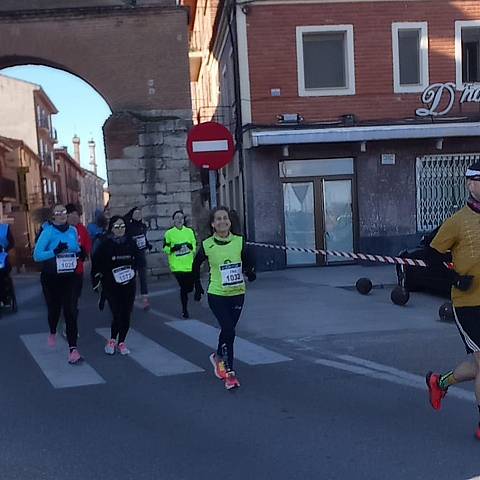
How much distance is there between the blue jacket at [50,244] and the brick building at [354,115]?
853cm

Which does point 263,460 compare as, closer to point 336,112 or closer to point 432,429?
point 432,429

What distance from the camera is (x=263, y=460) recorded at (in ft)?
14.5

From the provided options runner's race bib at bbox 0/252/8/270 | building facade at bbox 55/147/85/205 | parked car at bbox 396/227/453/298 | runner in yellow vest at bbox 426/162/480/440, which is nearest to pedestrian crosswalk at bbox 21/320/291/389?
runner's race bib at bbox 0/252/8/270

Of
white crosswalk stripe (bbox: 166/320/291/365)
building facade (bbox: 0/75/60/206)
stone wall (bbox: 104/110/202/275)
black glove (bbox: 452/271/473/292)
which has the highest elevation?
building facade (bbox: 0/75/60/206)

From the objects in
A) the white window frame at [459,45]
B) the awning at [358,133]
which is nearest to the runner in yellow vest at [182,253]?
the awning at [358,133]

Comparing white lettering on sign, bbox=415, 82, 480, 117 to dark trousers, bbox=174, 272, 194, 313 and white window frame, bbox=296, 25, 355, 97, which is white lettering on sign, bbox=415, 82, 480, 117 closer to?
white window frame, bbox=296, 25, 355, 97

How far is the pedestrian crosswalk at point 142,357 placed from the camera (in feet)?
22.6

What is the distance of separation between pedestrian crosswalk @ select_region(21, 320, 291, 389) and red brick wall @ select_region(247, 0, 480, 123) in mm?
8332

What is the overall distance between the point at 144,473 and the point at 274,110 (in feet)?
41.7

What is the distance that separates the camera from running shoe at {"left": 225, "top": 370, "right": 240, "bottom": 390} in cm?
619

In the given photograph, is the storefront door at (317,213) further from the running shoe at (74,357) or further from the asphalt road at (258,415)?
the running shoe at (74,357)

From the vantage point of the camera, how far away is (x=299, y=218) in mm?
16562

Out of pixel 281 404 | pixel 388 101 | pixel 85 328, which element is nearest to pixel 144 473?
pixel 281 404

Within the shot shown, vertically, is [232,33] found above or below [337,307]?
above
